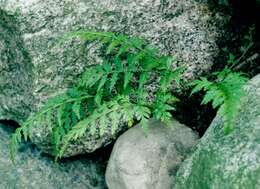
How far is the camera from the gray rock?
13.0ft

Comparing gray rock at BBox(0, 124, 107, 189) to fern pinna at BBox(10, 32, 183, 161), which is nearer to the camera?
fern pinna at BBox(10, 32, 183, 161)

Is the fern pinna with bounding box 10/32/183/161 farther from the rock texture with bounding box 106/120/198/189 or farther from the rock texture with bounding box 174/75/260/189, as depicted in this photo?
the rock texture with bounding box 174/75/260/189

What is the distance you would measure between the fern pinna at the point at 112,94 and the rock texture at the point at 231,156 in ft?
1.30

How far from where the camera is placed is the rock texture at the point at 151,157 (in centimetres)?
345

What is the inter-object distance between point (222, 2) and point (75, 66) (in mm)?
1265

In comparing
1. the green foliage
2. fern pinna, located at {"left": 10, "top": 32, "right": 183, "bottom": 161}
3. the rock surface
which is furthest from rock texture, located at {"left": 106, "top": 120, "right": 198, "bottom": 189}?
the green foliage

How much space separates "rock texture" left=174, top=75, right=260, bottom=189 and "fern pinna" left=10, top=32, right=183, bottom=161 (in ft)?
1.30

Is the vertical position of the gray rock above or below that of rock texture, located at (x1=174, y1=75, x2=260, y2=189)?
below

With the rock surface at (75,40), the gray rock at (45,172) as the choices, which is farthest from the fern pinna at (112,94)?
the gray rock at (45,172)

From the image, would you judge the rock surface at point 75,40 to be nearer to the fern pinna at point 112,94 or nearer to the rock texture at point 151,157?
the fern pinna at point 112,94

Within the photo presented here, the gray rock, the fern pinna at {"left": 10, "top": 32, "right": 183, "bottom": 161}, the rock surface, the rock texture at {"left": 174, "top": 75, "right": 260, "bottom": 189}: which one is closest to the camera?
the rock texture at {"left": 174, "top": 75, "right": 260, "bottom": 189}

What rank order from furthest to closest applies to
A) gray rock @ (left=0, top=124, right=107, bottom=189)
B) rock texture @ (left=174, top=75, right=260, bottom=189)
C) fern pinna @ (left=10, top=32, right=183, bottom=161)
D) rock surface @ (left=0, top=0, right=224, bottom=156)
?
gray rock @ (left=0, top=124, right=107, bottom=189)
rock surface @ (left=0, top=0, right=224, bottom=156)
fern pinna @ (left=10, top=32, right=183, bottom=161)
rock texture @ (left=174, top=75, right=260, bottom=189)

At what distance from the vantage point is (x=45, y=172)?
4012mm

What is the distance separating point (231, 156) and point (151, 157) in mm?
772
